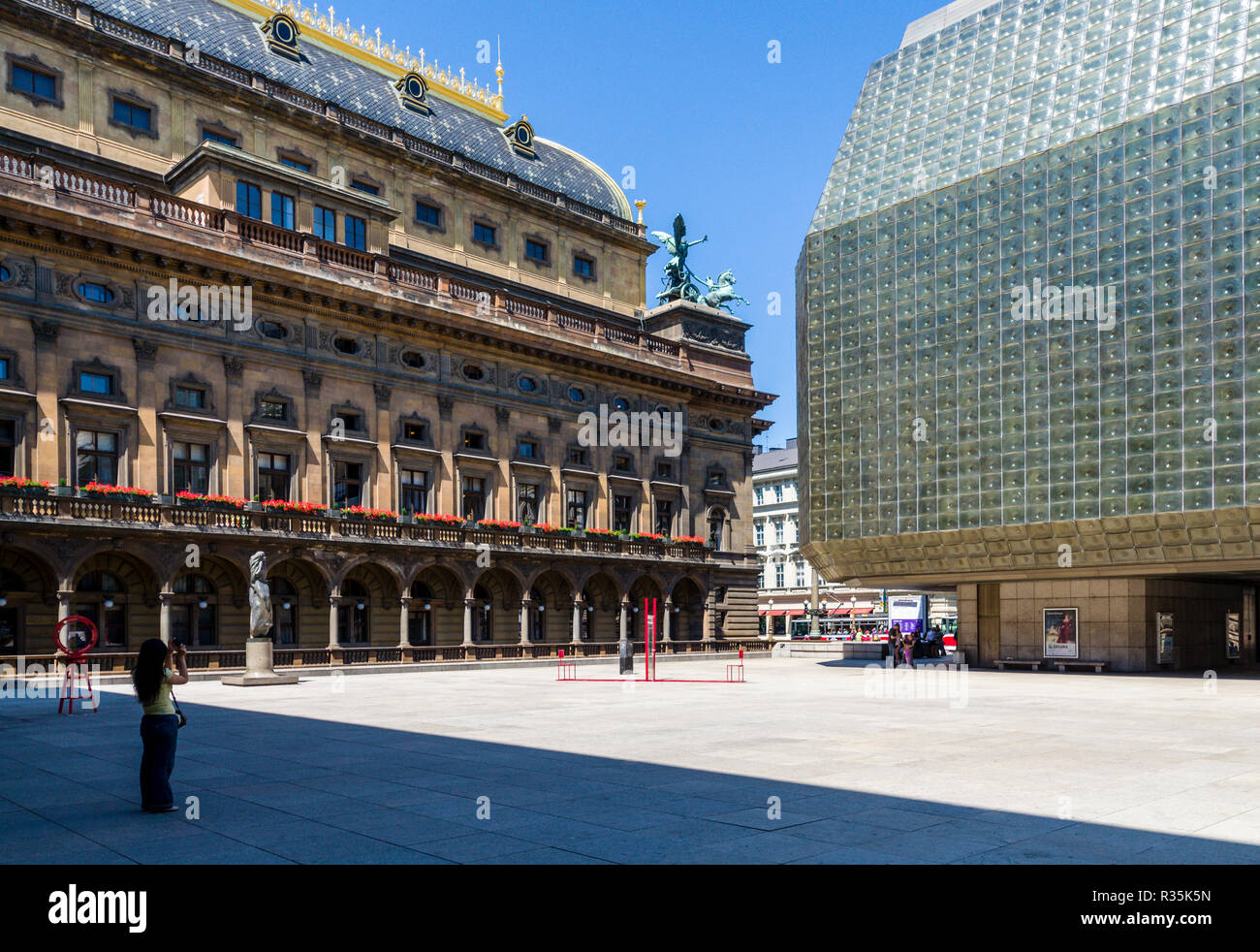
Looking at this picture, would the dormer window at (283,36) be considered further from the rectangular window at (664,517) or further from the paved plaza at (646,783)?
the paved plaza at (646,783)

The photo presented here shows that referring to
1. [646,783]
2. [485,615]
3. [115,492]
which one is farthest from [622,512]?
[646,783]

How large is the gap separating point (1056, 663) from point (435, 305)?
33.4 meters

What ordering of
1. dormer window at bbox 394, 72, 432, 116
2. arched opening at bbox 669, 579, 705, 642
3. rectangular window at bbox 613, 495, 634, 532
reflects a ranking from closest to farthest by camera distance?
dormer window at bbox 394, 72, 432, 116
rectangular window at bbox 613, 495, 634, 532
arched opening at bbox 669, 579, 705, 642

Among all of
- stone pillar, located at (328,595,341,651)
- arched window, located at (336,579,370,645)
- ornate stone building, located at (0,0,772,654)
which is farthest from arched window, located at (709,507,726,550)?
stone pillar, located at (328,595,341,651)

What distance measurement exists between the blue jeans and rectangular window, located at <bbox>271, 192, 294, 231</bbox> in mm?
40623

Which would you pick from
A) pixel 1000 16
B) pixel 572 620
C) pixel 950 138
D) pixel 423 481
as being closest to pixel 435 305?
pixel 423 481

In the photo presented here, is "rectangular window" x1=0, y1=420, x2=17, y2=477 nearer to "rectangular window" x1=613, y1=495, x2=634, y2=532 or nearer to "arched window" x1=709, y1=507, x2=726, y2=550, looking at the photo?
"rectangular window" x1=613, y1=495, x2=634, y2=532

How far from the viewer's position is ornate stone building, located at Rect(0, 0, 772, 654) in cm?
4091

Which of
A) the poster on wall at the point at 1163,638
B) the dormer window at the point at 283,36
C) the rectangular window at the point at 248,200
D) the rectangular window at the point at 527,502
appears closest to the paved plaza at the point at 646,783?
the poster on wall at the point at 1163,638

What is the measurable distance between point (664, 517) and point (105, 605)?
33.2 metres

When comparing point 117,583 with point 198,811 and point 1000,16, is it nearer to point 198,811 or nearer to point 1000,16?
point 198,811

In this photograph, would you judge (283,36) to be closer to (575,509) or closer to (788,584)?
(575,509)

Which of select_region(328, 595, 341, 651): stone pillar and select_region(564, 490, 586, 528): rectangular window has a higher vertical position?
select_region(564, 490, 586, 528): rectangular window

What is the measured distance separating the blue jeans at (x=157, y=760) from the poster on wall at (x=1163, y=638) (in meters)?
44.4
